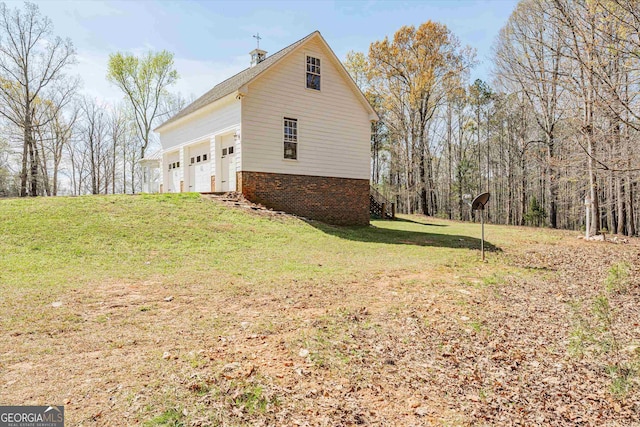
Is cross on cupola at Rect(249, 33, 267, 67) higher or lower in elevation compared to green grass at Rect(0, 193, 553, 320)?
higher

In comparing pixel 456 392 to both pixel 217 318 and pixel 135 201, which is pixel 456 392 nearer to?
pixel 217 318

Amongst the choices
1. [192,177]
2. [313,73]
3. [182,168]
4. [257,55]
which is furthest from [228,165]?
[257,55]

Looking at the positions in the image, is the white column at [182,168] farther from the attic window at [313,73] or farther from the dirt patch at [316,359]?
the dirt patch at [316,359]

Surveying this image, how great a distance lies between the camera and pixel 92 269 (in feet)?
20.8

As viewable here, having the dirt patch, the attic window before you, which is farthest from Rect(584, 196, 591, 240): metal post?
the attic window

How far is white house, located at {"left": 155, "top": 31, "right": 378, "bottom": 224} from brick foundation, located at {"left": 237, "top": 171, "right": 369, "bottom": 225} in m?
0.04

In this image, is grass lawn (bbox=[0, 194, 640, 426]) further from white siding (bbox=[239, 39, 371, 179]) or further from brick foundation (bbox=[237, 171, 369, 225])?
white siding (bbox=[239, 39, 371, 179])

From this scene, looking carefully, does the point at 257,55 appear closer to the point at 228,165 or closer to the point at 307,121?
the point at 307,121

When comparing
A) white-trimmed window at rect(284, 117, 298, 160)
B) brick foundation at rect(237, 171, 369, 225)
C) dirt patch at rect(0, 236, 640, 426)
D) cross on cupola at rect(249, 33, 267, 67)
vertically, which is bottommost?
dirt patch at rect(0, 236, 640, 426)

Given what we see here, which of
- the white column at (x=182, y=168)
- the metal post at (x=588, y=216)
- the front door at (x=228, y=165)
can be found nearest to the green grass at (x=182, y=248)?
the metal post at (x=588, y=216)

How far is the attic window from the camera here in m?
14.3

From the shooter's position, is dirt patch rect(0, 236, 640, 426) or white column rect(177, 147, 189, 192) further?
white column rect(177, 147, 189, 192)

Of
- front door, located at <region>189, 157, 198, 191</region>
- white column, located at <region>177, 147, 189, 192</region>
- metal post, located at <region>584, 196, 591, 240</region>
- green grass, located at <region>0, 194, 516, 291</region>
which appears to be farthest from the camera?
white column, located at <region>177, 147, 189, 192</region>

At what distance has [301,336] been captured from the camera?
365cm
